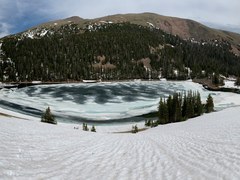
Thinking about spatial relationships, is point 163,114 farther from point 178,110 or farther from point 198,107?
point 198,107

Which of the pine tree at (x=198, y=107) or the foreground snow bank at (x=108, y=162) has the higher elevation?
the foreground snow bank at (x=108, y=162)

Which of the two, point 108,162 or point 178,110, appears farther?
point 178,110

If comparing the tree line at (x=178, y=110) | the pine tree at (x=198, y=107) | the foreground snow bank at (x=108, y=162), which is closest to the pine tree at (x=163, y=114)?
the tree line at (x=178, y=110)

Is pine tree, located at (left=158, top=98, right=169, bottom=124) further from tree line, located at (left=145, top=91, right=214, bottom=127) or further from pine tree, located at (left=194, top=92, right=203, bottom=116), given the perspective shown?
pine tree, located at (left=194, top=92, right=203, bottom=116)

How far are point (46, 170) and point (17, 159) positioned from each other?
1.93m

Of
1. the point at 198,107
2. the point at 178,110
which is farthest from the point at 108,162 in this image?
the point at 198,107

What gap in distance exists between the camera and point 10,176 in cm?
1101

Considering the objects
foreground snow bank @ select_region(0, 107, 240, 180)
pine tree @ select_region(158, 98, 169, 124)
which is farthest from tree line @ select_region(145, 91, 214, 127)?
foreground snow bank @ select_region(0, 107, 240, 180)

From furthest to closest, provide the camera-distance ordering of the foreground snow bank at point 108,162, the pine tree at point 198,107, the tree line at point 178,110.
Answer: the pine tree at point 198,107 → the tree line at point 178,110 → the foreground snow bank at point 108,162

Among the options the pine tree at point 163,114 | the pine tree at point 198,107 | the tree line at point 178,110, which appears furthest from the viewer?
the pine tree at point 198,107

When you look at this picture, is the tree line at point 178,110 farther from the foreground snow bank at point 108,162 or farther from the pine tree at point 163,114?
the foreground snow bank at point 108,162

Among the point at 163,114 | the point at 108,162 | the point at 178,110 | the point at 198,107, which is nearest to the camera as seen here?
the point at 108,162

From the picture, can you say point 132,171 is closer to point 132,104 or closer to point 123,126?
point 123,126

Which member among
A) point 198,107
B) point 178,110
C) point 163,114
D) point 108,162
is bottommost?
point 163,114
